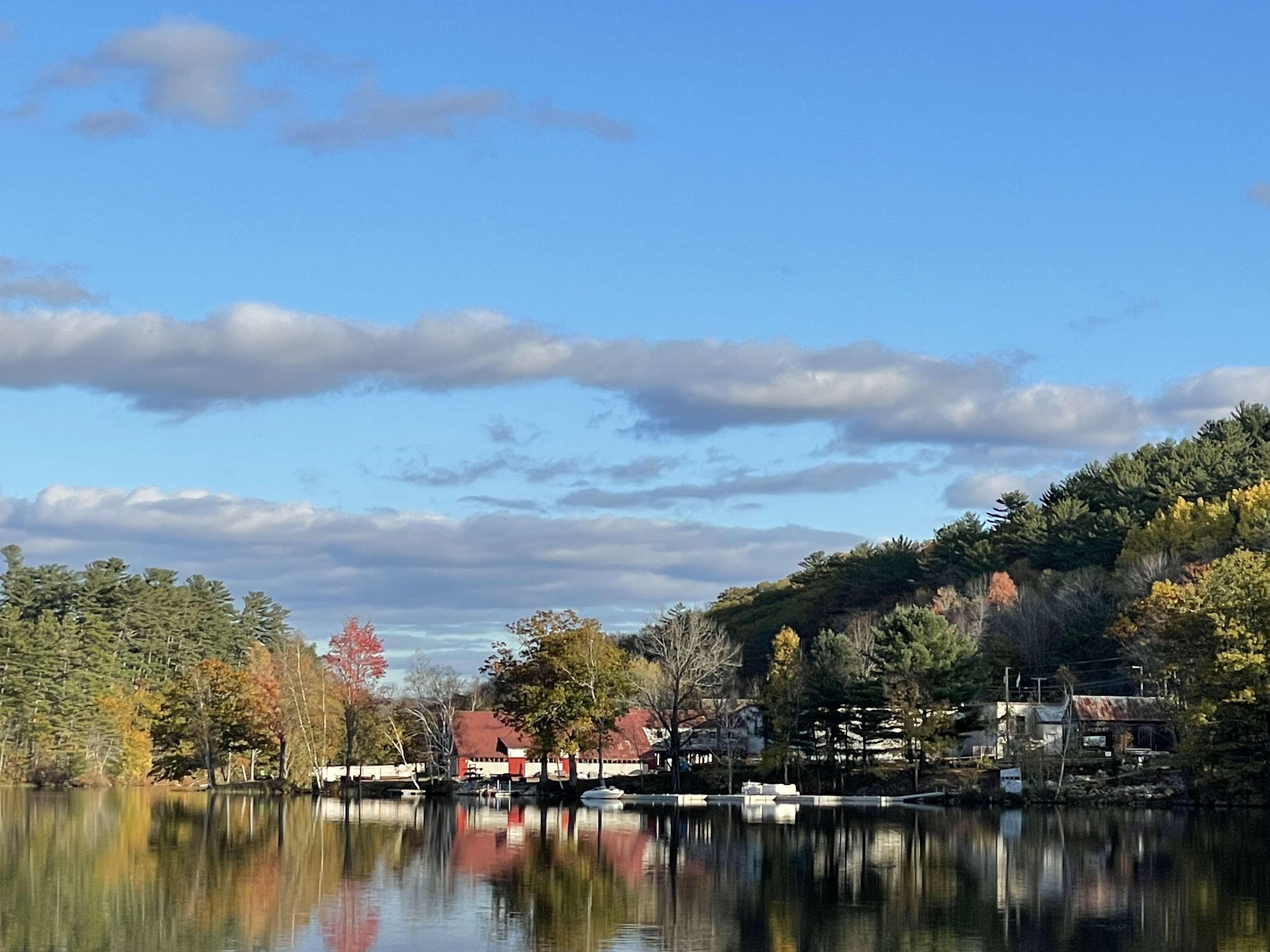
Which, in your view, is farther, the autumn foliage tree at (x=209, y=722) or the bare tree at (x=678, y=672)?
the autumn foliage tree at (x=209, y=722)

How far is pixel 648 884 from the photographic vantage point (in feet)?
124

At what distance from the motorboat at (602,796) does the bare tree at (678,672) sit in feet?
12.7

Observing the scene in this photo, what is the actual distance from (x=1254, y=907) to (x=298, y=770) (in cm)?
6321

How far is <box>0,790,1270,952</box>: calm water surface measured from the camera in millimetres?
29016

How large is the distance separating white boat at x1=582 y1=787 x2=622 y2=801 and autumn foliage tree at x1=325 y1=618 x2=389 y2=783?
18020 mm

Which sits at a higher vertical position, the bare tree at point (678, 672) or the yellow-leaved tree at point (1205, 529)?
the yellow-leaved tree at point (1205, 529)

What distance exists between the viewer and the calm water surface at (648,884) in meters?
29.0

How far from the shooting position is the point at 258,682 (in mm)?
92562

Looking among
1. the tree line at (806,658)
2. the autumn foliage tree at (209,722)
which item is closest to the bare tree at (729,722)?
the tree line at (806,658)

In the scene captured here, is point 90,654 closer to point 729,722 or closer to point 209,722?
point 209,722

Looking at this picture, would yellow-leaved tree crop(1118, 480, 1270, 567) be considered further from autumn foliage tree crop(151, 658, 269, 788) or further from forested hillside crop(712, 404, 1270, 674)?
autumn foliage tree crop(151, 658, 269, 788)

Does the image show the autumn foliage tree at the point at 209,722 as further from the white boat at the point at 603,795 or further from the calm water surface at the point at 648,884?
the calm water surface at the point at 648,884

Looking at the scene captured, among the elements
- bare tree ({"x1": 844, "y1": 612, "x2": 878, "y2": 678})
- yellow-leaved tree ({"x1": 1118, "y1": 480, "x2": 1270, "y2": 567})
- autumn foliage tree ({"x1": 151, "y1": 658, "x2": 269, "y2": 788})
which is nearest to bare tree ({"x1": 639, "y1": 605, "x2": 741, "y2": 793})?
bare tree ({"x1": 844, "y1": 612, "x2": 878, "y2": 678})

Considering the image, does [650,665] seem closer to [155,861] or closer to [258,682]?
[258,682]
